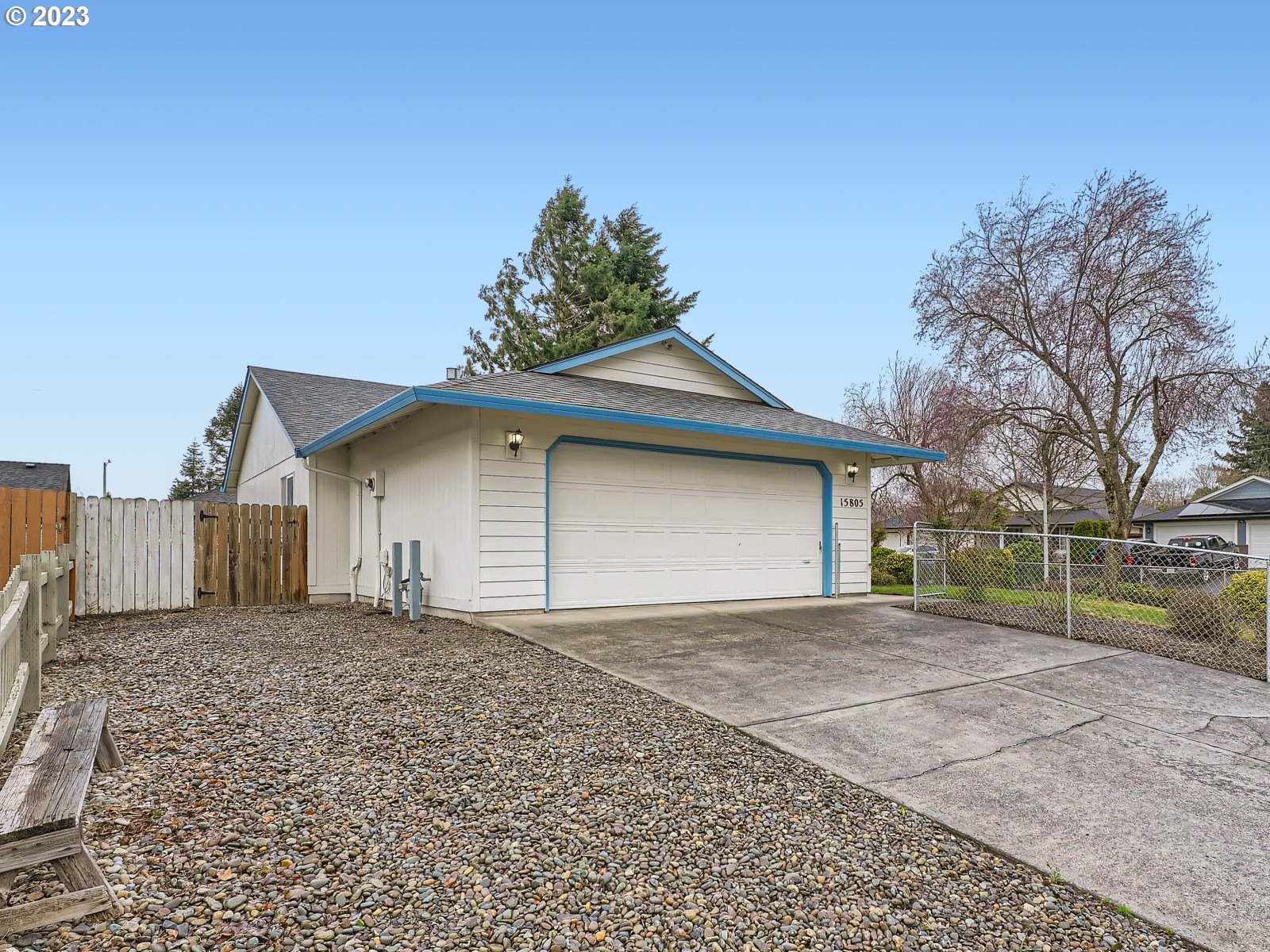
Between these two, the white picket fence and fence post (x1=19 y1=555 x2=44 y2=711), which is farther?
the white picket fence

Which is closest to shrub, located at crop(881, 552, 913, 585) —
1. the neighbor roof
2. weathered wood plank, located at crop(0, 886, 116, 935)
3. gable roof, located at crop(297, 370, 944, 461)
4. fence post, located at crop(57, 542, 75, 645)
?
gable roof, located at crop(297, 370, 944, 461)

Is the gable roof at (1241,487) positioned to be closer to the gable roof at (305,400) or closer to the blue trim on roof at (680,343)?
the blue trim on roof at (680,343)

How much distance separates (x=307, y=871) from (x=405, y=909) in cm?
45

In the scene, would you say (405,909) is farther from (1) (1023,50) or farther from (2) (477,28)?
(1) (1023,50)

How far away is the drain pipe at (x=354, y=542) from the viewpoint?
10.6 meters

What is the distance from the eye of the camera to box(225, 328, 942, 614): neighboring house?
7.56 meters

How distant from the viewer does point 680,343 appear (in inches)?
419

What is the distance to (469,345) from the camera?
29.2 metres

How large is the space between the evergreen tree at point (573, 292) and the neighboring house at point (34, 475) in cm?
1440

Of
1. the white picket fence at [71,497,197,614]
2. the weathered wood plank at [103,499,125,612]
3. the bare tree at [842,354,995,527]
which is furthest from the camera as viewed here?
the bare tree at [842,354,995,527]

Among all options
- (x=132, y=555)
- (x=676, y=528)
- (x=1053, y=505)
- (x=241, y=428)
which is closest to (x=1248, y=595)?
(x=676, y=528)

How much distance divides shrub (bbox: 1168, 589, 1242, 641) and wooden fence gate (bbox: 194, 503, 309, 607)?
11.9m

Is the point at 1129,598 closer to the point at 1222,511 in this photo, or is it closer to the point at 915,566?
the point at 915,566

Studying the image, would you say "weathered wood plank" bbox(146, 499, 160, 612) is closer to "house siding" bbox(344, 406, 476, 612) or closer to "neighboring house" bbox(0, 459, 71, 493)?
"house siding" bbox(344, 406, 476, 612)
